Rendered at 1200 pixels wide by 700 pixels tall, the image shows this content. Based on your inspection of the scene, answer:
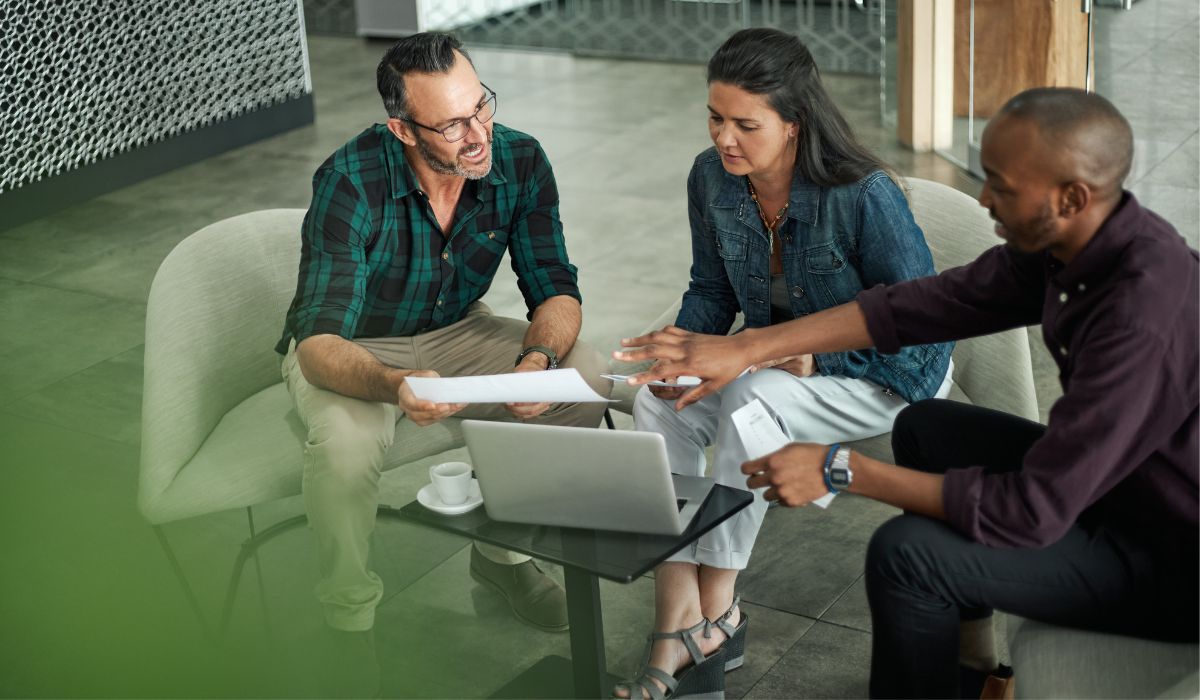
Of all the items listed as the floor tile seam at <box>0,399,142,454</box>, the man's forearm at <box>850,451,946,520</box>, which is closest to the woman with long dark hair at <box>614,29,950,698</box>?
the man's forearm at <box>850,451,946,520</box>

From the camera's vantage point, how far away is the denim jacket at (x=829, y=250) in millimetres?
2371

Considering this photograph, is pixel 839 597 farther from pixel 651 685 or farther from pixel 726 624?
pixel 651 685

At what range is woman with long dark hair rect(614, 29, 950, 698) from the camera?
7.59ft

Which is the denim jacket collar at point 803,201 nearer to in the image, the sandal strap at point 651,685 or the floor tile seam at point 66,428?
the sandal strap at point 651,685

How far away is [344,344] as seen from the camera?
2488 mm

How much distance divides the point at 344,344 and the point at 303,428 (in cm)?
20

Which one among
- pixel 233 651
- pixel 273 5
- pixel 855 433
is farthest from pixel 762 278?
pixel 273 5

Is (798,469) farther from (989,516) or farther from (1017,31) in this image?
(1017,31)

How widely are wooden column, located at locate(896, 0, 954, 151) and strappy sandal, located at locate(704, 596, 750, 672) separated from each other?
12.2 ft

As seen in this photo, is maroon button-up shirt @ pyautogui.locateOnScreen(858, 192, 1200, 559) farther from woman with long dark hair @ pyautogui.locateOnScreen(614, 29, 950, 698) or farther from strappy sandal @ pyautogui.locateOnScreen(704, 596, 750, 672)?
strappy sandal @ pyautogui.locateOnScreen(704, 596, 750, 672)

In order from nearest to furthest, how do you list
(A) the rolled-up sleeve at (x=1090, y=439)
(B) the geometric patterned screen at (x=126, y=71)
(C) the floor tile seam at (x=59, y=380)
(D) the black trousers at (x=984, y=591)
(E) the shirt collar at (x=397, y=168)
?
(A) the rolled-up sleeve at (x=1090, y=439) < (D) the black trousers at (x=984, y=591) < (E) the shirt collar at (x=397, y=168) < (C) the floor tile seam at (x=59, y=380) < (B) the geometric patterned screen at (x=126, y=71)

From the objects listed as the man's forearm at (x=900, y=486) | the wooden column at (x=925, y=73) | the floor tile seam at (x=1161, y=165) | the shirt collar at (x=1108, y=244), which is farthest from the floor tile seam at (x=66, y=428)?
the wooden column at (x=925, y=73)

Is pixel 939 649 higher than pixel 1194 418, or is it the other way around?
pixel 1194 418

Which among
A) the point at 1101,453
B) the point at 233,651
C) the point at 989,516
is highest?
the point at 1101,453
